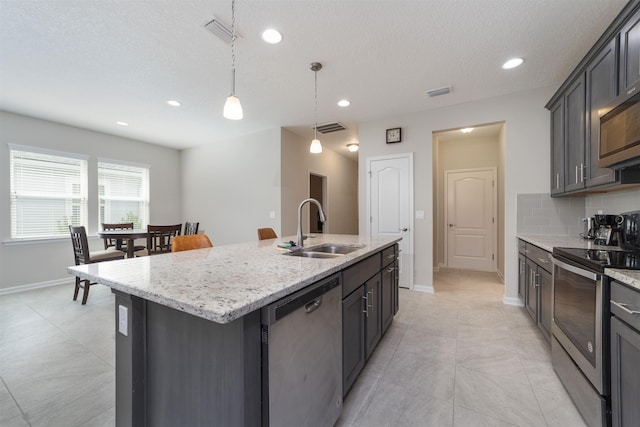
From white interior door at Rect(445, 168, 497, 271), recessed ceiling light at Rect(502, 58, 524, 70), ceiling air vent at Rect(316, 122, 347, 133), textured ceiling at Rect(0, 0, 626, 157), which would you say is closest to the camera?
textured ceiling at Rect(0, 0, 626, 157)

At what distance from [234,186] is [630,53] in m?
5.04

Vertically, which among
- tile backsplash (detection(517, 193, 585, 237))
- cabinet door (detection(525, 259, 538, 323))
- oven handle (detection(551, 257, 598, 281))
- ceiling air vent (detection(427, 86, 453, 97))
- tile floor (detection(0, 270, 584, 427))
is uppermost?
ceiling air vent (detection(427, 86, 453, 97))

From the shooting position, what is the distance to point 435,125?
12.1 ft

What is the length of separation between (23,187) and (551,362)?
6.73 m

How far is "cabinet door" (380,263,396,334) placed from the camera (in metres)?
2.19

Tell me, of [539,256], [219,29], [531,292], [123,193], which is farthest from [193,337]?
[123,193]

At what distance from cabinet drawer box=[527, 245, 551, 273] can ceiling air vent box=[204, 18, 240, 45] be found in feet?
10.5

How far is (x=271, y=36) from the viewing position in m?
2.17

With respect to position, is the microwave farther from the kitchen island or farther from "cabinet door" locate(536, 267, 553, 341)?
the kitchen island

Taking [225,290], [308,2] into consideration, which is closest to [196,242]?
[225,290]

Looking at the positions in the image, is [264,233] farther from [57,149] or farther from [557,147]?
[57,149]

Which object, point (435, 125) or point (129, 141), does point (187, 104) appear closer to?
point (129, 141)

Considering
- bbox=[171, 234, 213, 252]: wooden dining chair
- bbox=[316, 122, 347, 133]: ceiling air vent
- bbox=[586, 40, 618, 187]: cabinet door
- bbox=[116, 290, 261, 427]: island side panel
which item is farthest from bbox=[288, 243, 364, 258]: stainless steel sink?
bbox=[316, 122, 347, 133]: ceiling air vent

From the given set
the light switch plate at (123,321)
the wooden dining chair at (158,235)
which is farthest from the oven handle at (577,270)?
the wooden dining chair at (158,235)
